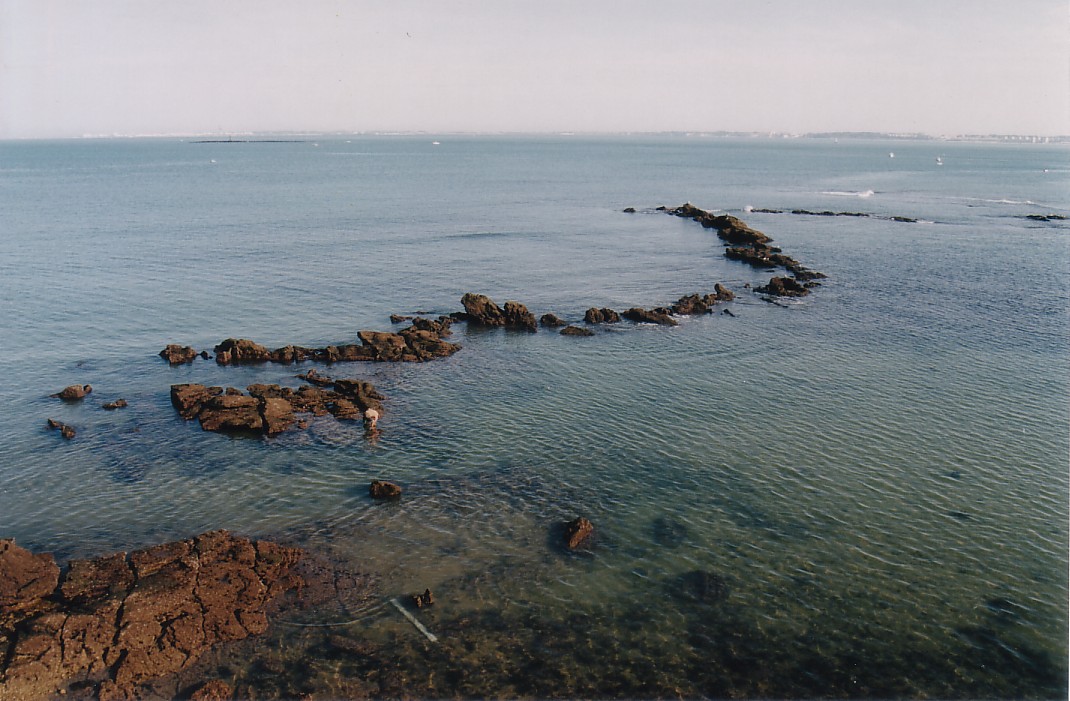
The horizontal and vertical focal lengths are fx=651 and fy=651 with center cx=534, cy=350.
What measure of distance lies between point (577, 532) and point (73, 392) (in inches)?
1602

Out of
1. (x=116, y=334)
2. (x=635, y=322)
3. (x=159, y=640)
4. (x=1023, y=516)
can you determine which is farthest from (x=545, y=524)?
(x=116, y=334)

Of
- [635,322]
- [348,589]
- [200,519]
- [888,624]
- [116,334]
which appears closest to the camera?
[888,624]

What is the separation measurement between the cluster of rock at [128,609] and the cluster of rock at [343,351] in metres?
28.6

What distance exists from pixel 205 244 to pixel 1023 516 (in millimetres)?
111556

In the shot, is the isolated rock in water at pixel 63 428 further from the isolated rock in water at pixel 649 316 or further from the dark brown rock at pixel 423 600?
the isolated rock in water at pixel 649 316

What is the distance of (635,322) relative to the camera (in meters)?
69.2

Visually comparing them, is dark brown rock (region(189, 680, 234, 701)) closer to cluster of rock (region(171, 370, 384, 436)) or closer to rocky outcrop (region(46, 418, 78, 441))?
cluster of rock (region(171, 370, 384, 436))

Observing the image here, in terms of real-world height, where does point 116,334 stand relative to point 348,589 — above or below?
above

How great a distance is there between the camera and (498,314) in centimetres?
6906

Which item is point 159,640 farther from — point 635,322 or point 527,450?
point 635,322

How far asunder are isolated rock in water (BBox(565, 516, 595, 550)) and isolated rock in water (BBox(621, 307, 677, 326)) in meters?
38.5

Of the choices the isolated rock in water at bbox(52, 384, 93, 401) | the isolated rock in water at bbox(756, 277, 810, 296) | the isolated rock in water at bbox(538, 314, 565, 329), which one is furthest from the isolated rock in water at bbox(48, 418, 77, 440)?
the isolated rock in water at bbox(756, 277, 810, 296)

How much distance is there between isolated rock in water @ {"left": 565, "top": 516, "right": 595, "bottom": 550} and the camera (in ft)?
106

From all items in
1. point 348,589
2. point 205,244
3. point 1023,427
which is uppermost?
point 205,244
